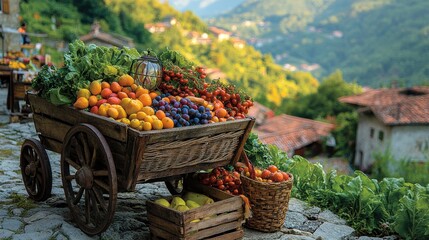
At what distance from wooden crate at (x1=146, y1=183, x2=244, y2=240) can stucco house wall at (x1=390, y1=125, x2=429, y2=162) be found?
83.2ft

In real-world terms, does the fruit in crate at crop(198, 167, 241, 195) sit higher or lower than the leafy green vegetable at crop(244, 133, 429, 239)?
higher

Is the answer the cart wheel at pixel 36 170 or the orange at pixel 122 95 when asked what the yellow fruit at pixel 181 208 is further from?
the cart wheel at pixel 36 170

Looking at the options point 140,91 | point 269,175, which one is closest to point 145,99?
point 140,91

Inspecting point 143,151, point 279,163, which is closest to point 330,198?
point 279,163

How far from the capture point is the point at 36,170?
450cm

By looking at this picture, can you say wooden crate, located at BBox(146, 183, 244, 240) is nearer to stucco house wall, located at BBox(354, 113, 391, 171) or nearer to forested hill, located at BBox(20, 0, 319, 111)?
stucco house wall, located at BBox(354, 113, 391, 171)

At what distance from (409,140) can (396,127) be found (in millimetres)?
1352

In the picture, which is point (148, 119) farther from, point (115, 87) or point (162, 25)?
point (162, 25)

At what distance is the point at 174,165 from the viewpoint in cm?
368

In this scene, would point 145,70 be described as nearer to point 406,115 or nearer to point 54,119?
point 54,119

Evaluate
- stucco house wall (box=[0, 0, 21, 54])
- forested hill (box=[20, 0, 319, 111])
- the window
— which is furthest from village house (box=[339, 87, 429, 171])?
forested hill (box=[20, 0, 319, 111])

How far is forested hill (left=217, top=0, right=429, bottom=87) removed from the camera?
252 feet

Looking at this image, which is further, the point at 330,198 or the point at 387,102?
the point at 387,102

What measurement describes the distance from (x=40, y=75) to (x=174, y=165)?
152 centimetres
